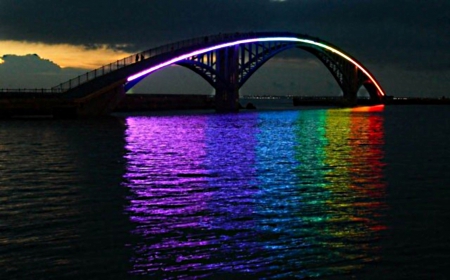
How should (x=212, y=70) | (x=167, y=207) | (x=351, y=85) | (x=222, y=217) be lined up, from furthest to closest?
(x=351, y=85)
(x=212, y=70)
(x=167, y=207)
(x=222, y=217)

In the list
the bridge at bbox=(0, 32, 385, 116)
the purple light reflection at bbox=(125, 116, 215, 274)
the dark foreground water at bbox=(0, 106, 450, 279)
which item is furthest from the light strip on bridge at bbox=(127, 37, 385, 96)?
the dark foreground water at bbox=(0, 106, 450, 279)

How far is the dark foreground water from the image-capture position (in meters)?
10.4

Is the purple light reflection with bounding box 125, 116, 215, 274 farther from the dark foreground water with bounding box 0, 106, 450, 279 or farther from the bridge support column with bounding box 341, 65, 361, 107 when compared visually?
the bridge support column with bounding box 341, 65, 361, 107

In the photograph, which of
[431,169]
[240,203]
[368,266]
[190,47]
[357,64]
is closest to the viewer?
[368,266]

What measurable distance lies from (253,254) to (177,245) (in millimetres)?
1605

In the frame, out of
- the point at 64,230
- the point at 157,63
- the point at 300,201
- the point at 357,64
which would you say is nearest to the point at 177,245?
the point at 64,230

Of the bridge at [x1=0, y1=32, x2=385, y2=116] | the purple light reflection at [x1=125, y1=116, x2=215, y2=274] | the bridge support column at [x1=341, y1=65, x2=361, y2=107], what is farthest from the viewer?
the bridge support column at [x1=341, y1=65, x2=361, y2=107]

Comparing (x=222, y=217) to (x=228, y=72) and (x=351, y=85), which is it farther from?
(x=351, y=85)

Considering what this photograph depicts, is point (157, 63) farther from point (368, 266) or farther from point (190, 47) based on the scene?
point (368, 266)

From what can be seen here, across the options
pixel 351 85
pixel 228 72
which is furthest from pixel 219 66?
pixel 351 85

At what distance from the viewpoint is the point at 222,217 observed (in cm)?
1434

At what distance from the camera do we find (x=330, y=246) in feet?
38.4

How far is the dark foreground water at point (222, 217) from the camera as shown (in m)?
10.4

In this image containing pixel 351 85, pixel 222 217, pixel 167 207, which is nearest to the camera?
pixel 222 217
